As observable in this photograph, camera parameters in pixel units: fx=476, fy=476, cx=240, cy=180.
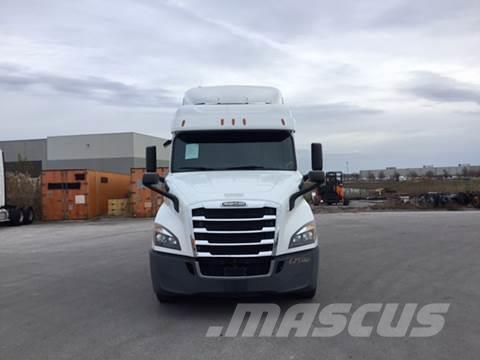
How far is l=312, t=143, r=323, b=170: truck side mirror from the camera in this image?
7773 millimetres

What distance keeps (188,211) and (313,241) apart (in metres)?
1.76

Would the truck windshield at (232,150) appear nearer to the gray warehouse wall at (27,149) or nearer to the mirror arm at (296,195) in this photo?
the mirror arm at (296,195)

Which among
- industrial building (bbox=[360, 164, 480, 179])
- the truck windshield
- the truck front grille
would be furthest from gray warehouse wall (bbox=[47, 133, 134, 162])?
industrial building (bbox=[360, 164, 480, 179])

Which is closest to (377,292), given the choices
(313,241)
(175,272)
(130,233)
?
Result: (313,241)

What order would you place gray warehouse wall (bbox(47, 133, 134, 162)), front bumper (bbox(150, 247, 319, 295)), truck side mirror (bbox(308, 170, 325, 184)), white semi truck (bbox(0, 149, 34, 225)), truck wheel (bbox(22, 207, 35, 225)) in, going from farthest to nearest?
1. gray warehouse wall (bbox(47, 133, 134, 162))
2. truck wheel (bbox(22, 207, 35, 225))
3. white semi truck (bbox(0, 149, 34, 225))
4. truck side mirror (bbox(308, 170, 325, 184))
5. front bumper (bbox(150, 247, 319, 295))

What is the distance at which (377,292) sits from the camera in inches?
303

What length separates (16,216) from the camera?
2289 cm

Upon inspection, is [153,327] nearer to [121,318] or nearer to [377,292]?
[121,318]

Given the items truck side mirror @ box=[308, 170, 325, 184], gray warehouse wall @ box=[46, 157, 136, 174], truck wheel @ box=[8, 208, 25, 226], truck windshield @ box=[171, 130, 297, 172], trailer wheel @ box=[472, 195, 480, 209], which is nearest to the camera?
truck side mirror @ box=[308, 170, 325, 184]

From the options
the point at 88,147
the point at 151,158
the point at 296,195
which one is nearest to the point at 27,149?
the point at 88,147

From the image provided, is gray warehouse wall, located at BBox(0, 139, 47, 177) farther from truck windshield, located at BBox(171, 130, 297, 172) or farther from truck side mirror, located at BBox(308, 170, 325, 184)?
truck side mirror, located at BBox(308, 170, 325, 184)

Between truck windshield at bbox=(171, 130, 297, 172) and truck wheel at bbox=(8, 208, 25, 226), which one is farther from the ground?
truck windshield at bbox=(171, 130, 297, 172)

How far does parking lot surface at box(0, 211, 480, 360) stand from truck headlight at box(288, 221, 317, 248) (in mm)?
1105

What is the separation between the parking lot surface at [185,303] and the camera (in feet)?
17.2
